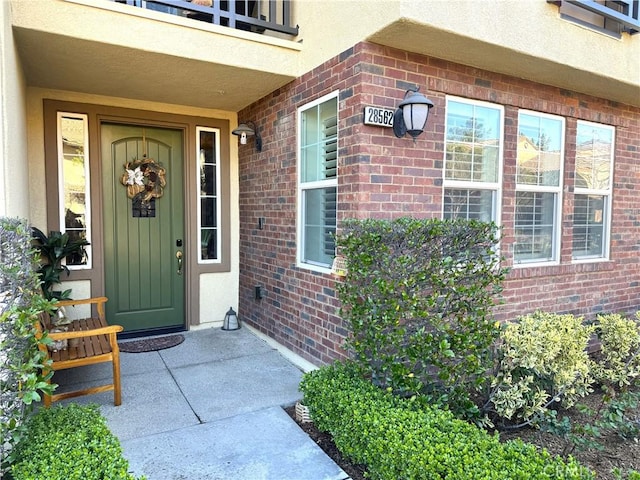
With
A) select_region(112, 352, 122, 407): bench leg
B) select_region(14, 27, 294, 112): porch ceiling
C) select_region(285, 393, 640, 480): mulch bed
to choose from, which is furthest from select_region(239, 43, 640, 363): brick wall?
select_region(112, 352, 122, 407): bench leg

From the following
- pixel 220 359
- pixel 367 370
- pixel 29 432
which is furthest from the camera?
pixel 220 359

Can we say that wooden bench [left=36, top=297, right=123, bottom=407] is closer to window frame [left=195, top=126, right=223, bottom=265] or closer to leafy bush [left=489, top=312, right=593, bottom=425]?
window frame [left=195, top=126, right=223, bottom=265]

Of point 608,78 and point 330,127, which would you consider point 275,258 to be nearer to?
point 330,127

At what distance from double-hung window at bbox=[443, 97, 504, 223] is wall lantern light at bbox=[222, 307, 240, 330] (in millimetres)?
2944

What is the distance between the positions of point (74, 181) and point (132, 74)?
1437 mm

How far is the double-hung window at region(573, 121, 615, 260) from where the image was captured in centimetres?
467

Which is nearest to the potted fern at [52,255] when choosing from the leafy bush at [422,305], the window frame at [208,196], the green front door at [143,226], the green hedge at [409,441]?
the green front door at [143,226]

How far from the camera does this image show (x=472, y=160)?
388cm

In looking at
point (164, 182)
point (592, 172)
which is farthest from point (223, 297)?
point (592, 172)

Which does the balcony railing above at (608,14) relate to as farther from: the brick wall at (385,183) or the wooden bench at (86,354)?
the wooden bench at (86,354)

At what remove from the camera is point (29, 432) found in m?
2.02

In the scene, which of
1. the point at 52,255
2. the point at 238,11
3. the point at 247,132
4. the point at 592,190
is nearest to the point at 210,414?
the point at 52,255

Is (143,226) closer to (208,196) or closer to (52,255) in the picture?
(208,196)

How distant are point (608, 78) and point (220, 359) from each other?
4767mm
